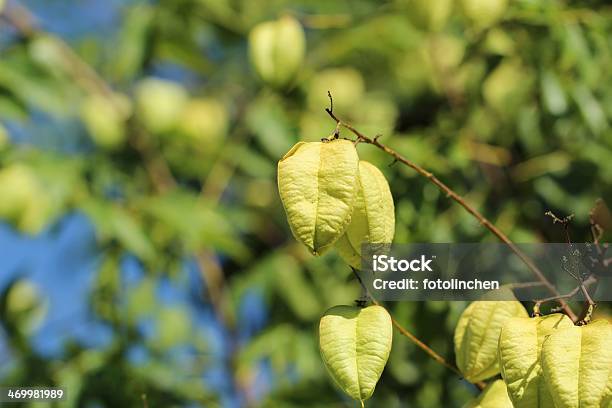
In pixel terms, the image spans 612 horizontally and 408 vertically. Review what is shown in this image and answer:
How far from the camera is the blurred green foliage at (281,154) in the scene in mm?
3014

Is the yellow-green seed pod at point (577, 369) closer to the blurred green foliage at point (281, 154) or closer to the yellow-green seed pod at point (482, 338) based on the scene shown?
the yellow-green seed pod at point (482, 338)

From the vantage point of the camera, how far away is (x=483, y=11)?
2.85 m

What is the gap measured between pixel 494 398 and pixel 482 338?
132mm

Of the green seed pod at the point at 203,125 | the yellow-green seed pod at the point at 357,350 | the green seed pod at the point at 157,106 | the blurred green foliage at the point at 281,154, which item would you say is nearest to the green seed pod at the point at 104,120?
the blurred green foliage at the point at 281,154

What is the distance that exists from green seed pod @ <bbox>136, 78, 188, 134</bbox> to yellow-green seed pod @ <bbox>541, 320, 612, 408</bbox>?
3218mm

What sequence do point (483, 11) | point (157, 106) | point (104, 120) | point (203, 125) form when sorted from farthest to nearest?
point (203, 125) < point (157, 106) < point (104, 120) < point (483, 11)

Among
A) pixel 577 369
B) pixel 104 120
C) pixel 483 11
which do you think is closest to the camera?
pixel 577 369

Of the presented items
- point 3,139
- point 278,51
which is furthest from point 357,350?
point 3,139

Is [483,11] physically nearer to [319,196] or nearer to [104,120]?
[319,196]

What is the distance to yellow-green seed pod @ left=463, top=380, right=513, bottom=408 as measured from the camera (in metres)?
1.66

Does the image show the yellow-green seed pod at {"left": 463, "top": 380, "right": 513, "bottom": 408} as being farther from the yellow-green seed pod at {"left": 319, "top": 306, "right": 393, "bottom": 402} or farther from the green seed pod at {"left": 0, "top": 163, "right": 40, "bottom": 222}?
the green seed pod at {"left": 0, "top": 163, "right": 40, "bottom": 222}

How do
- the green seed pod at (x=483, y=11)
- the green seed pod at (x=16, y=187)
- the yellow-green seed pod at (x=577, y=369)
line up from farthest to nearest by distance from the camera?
the green seed pod at (x=16, y=187), the green seed pod at (x=483, y=11), the yellow-green seed pod at (x=577, y=369)

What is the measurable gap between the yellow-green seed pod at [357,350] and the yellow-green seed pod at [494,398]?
0.25 meters

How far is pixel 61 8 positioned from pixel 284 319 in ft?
10.4
